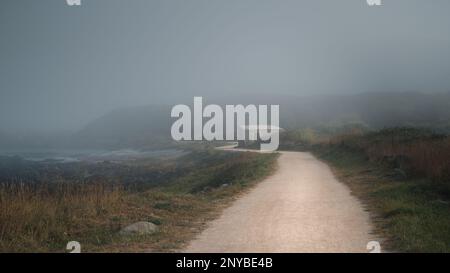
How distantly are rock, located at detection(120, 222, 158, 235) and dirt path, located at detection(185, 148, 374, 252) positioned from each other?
1.45 meters

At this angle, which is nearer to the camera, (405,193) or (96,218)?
(96,218)

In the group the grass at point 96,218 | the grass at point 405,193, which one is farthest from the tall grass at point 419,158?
the grass at point 96,218

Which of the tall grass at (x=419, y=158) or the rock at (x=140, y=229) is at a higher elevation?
the tall grass at (x=419, y=158)

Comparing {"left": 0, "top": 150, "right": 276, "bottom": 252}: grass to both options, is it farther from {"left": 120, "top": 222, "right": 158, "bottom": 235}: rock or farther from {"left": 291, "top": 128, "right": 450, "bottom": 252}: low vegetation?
{"left": 291, "top": 128, "right": 450, "bottom": 252}: low vegetation

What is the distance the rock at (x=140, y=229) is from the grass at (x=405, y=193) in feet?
19.6

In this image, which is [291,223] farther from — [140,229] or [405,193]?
[405,193]

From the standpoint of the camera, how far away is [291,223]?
12.5 m

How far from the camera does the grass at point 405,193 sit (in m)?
10.3

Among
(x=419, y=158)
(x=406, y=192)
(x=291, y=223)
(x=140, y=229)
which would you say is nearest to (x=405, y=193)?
(x=406, y=192)

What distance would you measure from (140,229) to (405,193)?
32.4ft

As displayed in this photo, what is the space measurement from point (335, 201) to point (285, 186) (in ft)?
16.6

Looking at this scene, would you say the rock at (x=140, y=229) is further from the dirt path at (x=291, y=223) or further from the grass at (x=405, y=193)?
→ the grass at (x=405, y=193)
